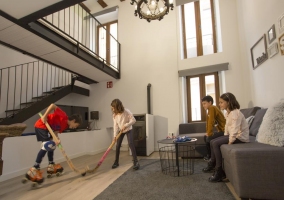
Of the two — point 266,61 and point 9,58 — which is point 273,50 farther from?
point 9,58

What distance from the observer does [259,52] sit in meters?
3.17

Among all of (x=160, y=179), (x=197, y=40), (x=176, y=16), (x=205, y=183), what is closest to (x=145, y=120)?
(x=160, y=179)

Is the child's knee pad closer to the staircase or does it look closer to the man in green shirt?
the staircase

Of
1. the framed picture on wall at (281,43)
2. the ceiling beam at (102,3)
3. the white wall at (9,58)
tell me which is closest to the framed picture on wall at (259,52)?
the framed picture on wall at (281,43)

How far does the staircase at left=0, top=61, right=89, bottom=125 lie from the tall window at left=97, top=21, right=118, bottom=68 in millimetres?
1329

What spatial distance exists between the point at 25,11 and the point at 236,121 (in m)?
3.05

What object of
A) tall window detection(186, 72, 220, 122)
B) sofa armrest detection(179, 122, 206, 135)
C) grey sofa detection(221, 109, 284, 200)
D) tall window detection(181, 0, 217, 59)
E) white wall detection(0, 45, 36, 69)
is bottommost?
grey sofa detection(221, 109, 284, 200)

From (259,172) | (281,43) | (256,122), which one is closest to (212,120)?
(256,122)

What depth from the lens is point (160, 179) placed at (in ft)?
7.09

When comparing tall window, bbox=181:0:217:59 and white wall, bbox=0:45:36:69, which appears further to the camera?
tall window, bbox=181:0:217:59

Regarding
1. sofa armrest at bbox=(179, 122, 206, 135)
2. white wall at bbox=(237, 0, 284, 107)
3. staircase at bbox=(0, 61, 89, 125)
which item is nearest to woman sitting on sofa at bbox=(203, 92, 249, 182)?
white wall at bbox=(237, 0, 284, 107)

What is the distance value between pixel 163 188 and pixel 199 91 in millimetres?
3184

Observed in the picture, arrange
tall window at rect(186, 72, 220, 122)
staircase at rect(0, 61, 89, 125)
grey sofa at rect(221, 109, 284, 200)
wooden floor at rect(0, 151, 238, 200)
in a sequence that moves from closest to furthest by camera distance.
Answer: grey sofa at rect(221, 109, 284, 200), wooden floor at rect(0, 151, 238, 200), staircase at rect(0, 61, 89, 125), tall window at rect(186, 72, 220, 122)

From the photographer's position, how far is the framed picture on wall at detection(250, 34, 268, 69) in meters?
2.92
